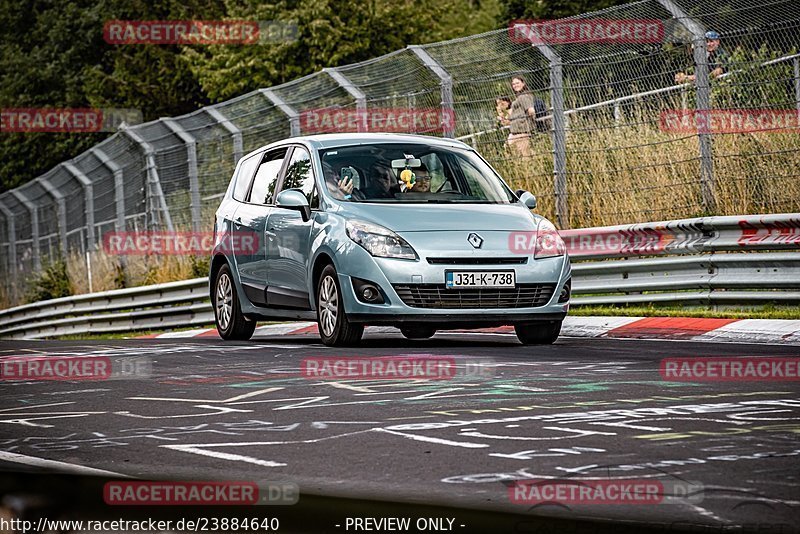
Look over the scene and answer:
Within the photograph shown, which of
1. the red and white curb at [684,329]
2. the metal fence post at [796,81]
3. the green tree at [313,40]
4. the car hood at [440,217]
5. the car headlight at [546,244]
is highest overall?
the green tree at [313,40]

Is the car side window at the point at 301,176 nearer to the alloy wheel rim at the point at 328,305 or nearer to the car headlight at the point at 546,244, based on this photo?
the alloy wheel rim at the point at 328,305

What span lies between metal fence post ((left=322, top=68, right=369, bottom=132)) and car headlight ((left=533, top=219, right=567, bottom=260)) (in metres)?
7.21

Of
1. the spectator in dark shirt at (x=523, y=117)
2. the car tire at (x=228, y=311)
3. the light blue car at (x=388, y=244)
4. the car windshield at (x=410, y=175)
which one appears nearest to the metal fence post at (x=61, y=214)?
the spectator in dark shirt at (x=523, y=117)

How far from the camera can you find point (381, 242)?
11352 mm

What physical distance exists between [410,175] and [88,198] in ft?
51.2

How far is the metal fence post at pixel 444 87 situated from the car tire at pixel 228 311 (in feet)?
14.5

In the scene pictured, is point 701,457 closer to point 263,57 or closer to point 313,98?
point 313,98

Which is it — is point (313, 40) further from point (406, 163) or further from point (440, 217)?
point (440, 217)

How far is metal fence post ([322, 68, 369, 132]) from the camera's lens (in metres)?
18.8

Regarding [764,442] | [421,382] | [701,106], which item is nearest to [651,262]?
[701,106]

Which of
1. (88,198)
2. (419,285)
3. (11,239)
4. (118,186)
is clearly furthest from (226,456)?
(11,239)

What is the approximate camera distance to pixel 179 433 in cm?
687

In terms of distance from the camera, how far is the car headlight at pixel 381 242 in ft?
37.0

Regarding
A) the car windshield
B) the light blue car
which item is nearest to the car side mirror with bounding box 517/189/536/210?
the light blue car
